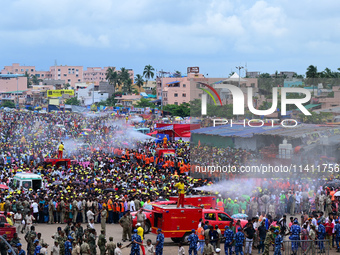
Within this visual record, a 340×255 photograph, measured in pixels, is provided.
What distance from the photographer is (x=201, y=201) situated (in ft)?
82.1

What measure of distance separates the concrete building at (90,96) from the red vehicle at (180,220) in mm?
149762

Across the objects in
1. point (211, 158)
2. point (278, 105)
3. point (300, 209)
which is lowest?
point (300, 209)

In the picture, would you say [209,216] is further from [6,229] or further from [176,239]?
[6,229]

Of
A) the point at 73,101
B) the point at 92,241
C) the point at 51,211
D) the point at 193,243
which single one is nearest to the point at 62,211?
the point at 51,211

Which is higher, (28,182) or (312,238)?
(28,182)

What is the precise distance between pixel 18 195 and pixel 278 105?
1331cm

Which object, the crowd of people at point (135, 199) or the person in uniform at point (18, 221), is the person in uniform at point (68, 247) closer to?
the crowd of people at point (135, 199)

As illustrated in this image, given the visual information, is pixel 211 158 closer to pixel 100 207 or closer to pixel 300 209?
pixel 300 209

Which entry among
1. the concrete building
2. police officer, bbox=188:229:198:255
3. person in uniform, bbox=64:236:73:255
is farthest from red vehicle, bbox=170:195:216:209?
the concrete building

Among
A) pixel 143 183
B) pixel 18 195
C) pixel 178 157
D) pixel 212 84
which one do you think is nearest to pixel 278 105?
pixel 212 84

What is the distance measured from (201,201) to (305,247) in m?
6.19

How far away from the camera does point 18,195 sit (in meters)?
27.6

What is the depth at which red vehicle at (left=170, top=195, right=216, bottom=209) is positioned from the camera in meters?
24.6

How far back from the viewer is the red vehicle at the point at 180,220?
21203 mm
